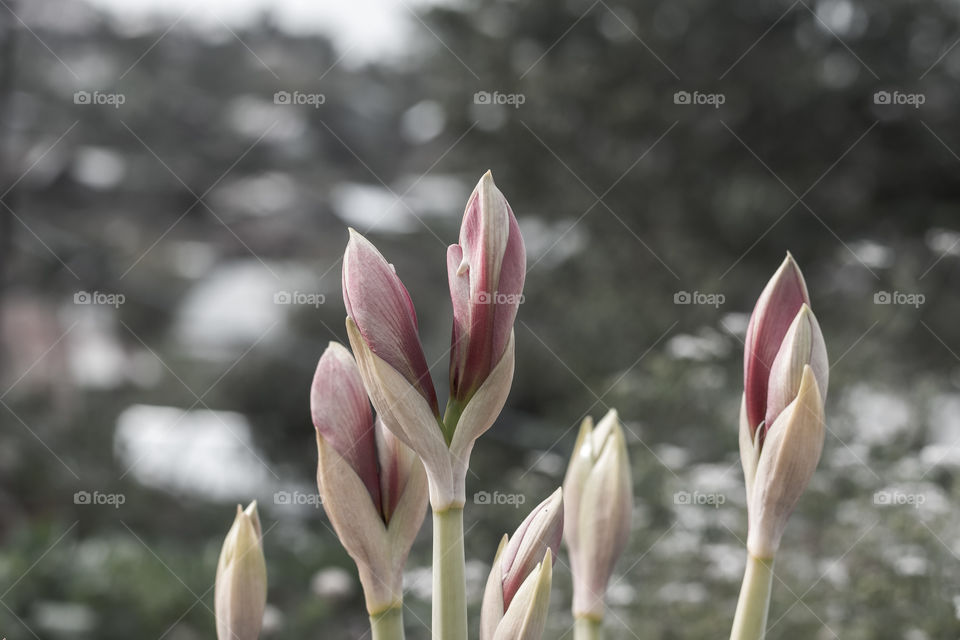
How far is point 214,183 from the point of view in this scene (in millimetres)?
3844

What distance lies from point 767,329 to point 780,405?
0.04 metres

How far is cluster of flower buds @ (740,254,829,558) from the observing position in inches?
13.5

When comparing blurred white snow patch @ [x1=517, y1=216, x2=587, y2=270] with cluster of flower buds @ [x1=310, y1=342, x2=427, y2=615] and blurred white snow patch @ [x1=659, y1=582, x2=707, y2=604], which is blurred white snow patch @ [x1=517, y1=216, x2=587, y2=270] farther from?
cluster of flower buds @ [x1=310, y1=342, x2=427, y2=615]

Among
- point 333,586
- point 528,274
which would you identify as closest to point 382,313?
point 333,586

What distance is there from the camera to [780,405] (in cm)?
36

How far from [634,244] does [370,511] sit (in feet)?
8.48

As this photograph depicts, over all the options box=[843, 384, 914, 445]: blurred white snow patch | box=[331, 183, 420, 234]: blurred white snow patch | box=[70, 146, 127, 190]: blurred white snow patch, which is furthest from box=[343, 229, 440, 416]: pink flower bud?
box=[70, 146, 127, 190]: blurred white snow patch

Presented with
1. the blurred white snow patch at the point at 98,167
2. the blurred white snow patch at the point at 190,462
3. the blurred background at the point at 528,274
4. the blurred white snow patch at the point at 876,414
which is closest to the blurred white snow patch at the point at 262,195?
the blurred background at the point at 528,274

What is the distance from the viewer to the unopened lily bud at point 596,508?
329 millimetres

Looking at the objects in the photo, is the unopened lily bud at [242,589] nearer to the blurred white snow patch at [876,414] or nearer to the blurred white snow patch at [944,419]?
the blurred white snow patch at [876,414]

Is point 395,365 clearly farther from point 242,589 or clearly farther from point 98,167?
point 98,167

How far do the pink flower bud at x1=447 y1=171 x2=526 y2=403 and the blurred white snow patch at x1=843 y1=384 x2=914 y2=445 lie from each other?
5.05 ft

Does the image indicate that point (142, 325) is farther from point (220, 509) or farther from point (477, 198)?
point (477, 198)

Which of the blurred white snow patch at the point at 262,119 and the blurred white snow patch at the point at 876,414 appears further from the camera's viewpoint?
the blurred white snow patch at the point at 262,119
